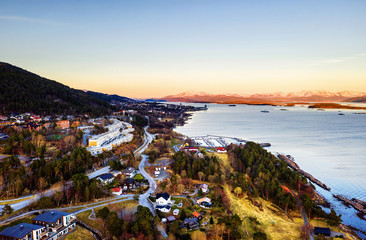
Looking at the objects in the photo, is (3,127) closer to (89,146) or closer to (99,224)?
(89,146)

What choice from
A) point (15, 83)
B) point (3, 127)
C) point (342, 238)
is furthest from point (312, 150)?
point (15, 83)

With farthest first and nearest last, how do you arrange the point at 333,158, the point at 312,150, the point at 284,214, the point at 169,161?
the point at 312,150 → the point at 333,158 → the point at 169,161 → the point at 284,214

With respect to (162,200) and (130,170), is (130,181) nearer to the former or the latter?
(130,170)

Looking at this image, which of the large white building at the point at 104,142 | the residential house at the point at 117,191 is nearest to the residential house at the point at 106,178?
the residential house at the point at 117,191

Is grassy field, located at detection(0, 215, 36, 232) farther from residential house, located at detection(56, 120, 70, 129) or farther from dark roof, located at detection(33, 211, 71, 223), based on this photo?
Answer: residential house, located at detection(56, 120, 70, 129)

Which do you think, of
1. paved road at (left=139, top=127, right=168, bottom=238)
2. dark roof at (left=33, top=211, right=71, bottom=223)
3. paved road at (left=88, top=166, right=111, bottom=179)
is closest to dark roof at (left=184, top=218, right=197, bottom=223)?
paved road at (left=139, top=127, right=168, bottom=238)

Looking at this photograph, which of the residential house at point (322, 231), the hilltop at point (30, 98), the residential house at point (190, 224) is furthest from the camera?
the hilltop at point (30, 98)

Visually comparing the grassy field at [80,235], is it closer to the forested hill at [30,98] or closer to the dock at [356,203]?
the dock at [356,203]
